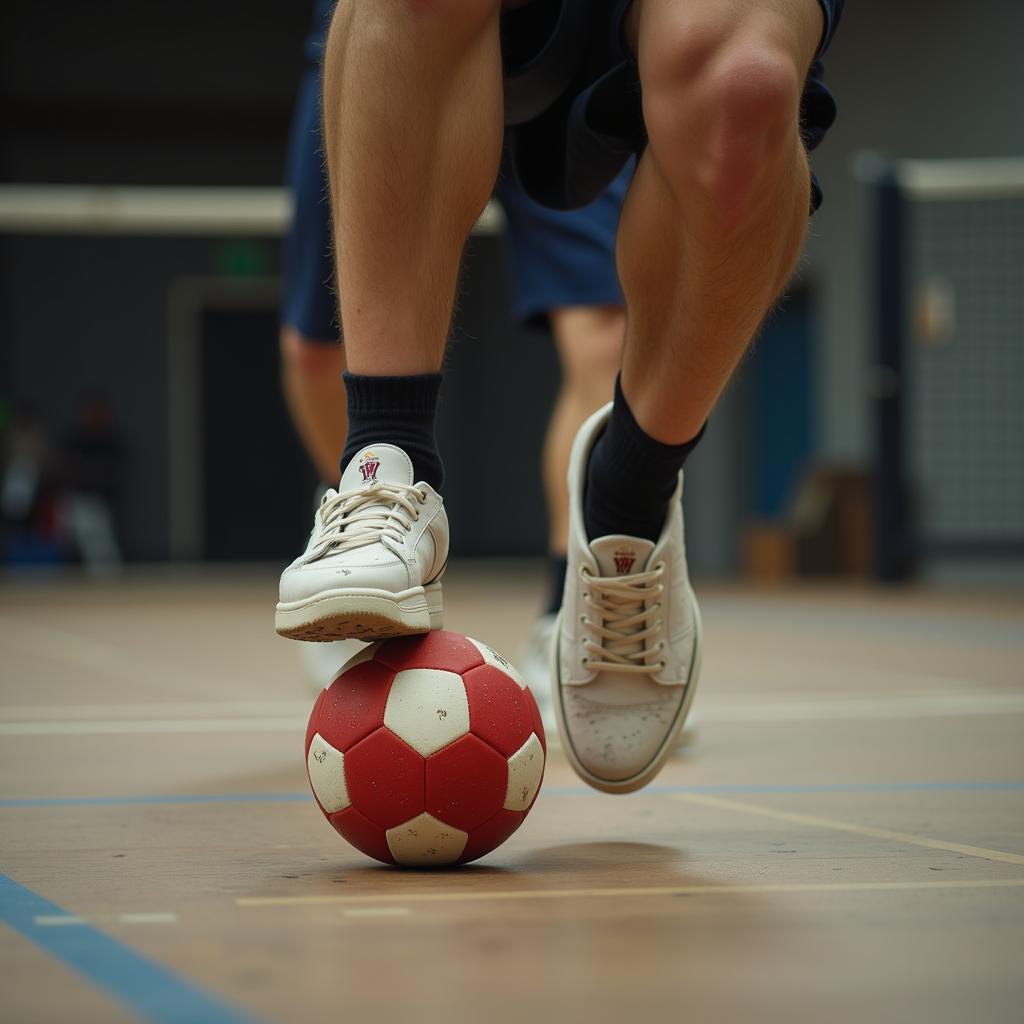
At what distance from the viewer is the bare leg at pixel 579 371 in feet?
8.63

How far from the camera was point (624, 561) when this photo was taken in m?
1.85

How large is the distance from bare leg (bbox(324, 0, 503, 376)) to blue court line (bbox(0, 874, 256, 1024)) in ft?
2.20

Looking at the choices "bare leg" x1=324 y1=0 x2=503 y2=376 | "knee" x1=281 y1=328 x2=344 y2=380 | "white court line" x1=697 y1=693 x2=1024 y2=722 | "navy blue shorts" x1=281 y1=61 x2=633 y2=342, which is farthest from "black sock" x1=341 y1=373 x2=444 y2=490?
"knee" x1=281 y1=328 x2=344 y2=380

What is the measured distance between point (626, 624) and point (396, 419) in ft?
1.14

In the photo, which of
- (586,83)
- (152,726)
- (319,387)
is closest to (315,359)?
(319,387)

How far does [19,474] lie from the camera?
12625 mm

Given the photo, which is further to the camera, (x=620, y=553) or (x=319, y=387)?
(x=319, y=387)

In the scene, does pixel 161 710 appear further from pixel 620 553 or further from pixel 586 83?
pixel 586 83

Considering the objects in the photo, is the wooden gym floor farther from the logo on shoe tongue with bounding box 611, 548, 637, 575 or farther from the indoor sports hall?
the logo on shoe tongue with bounding box 611, 548, 637, 575

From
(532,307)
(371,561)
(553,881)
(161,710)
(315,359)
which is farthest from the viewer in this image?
(315,359)

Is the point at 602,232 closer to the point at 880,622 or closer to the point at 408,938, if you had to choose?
the point at 408,938

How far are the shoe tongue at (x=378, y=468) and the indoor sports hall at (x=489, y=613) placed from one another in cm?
17

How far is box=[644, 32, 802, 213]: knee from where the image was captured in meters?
1.55

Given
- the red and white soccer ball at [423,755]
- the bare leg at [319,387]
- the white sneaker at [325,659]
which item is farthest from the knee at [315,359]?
the red and white soccer ball at [423,755]
